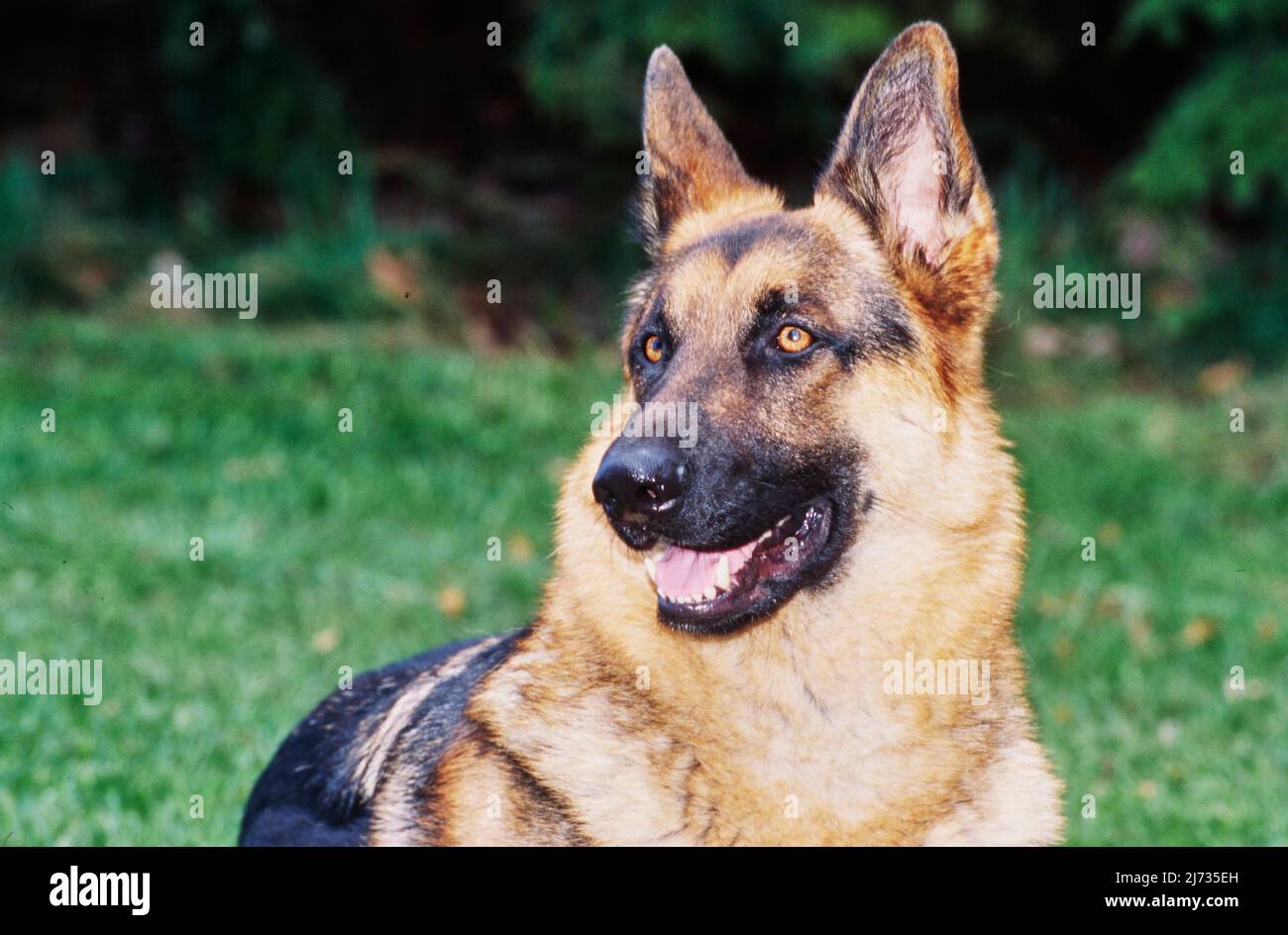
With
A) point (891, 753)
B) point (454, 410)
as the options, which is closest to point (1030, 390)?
point (454, 410)

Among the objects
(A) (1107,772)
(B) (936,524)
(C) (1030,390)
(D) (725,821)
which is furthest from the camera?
(C) (1030,390)

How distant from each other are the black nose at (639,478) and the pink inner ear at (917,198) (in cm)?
94

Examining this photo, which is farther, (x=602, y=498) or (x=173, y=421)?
(x=173, y=421)

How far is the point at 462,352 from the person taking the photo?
37.7ft

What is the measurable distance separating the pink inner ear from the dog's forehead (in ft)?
0.35

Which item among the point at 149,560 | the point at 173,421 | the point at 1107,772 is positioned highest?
the point at 173,421

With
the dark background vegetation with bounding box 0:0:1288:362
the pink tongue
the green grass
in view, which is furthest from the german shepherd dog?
the dark background vegetation with bounding box 0:0:1288:362

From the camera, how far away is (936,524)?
137 inches

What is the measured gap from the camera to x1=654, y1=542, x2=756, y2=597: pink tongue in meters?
3.36

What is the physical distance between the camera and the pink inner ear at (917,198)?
12.2 ft

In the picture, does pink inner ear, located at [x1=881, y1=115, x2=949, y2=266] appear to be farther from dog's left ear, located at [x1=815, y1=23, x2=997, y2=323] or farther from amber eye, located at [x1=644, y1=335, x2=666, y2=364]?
amber eye, located at [x1=644, y1=335, x2=666, y2=364]

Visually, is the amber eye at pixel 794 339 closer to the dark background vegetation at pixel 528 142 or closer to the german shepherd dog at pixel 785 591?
the german shepherd dog at pixel 785 591
